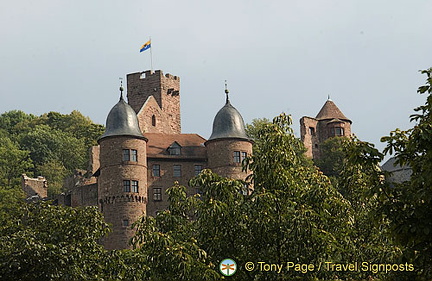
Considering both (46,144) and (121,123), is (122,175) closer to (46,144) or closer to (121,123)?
(121,123)

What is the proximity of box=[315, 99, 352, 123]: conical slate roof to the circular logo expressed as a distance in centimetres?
7527

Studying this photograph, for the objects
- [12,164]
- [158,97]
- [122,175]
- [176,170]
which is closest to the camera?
[122,175]

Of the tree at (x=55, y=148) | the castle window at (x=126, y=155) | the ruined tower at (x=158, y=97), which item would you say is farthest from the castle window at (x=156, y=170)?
the tree at (x=55, y=148)

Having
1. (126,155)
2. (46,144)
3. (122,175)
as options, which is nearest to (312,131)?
(126,155)

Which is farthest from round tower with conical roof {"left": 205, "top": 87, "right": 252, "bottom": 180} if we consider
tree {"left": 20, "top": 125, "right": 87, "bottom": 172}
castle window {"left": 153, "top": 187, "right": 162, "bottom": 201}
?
tree {"left": 20, "top": 125, "right": 87, "bottom": 172}

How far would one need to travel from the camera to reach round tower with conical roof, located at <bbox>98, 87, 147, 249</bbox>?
6831 centimetres

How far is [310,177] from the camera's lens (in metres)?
28.7

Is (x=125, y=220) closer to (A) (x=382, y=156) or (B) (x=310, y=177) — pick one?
(B) (x=310, y=177)

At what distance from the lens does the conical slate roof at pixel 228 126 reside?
71312mm

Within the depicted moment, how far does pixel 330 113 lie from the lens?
329 feet

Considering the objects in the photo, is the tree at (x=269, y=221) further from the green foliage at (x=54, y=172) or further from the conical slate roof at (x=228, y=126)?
the green foliage at (x=54, y=172)

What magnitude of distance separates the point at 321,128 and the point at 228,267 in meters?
74.1

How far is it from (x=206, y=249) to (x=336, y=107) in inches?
3062

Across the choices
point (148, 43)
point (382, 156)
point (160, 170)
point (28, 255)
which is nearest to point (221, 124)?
point (160, 170)
